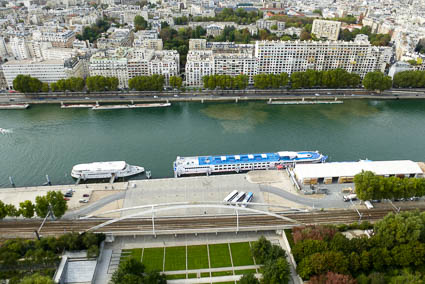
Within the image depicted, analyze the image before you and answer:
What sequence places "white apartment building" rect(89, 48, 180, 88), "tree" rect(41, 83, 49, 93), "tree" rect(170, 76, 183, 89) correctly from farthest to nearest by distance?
"white apartment building" rect(89, 48, 180, 88) < "tree" rect(170, 76, 183, 89) < "tree" rect(41, 83, 49, 93)

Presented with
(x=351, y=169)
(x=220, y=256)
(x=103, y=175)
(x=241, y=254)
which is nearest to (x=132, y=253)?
(x=220, y=256)

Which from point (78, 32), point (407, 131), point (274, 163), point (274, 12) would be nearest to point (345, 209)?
point (274, 163)

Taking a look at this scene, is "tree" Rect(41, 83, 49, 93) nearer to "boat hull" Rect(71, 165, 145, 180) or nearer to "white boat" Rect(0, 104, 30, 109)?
"white boat" Rect(0, 104, 30, 109)

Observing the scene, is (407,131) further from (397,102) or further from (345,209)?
(345,209)

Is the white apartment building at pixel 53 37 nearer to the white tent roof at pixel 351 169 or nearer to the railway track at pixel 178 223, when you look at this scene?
the railway track at pixel 178 223

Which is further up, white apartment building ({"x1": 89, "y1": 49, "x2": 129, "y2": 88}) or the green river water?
white apartment building ({"x1": 89, "y1": 49, "x2": 129, "y2": 88})

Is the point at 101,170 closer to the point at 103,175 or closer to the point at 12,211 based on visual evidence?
the point at 103,175

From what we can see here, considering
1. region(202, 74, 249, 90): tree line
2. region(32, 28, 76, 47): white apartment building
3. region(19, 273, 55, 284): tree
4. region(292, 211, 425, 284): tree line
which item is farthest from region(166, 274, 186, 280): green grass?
region(32, 28, 76, 47): white apartment building
